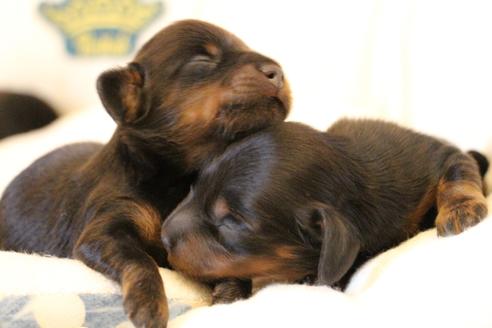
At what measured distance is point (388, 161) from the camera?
2.30 m

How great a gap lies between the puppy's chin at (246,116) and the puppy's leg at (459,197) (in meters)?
0.56

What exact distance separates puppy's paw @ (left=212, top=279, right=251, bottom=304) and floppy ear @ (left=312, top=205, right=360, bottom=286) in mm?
274

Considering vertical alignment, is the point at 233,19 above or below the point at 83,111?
above

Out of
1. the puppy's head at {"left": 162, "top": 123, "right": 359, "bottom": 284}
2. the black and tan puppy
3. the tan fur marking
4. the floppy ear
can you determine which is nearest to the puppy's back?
the black and tan puppy

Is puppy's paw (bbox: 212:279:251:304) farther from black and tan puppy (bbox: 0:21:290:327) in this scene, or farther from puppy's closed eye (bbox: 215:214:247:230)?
black and tan puppy (bbox: 0:21:290:327)

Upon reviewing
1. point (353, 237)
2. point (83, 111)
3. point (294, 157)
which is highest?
point (294, 157)

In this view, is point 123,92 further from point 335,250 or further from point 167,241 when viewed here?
point 335,250

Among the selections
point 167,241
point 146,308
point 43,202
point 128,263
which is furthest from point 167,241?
point 43,202

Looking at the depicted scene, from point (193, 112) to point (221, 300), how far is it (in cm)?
65

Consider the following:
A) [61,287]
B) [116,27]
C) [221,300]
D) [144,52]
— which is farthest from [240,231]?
[116,27]

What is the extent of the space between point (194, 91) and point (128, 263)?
64 centimetres

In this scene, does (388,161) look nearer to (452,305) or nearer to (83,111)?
(452,305)

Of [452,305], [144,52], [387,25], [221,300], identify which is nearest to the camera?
[452,305]

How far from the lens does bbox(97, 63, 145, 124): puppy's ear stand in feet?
7.59
